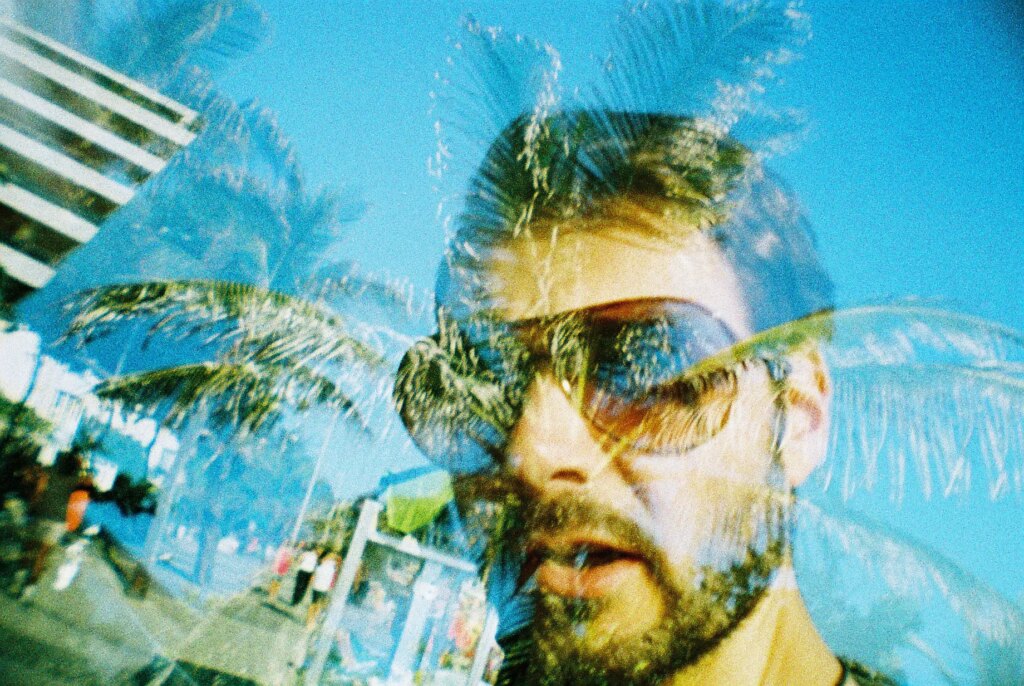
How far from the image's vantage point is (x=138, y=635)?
15.5ft

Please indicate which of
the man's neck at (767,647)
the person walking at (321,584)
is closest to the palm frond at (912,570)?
the man's neck at (767,647)

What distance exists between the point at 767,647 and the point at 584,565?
2.69ft

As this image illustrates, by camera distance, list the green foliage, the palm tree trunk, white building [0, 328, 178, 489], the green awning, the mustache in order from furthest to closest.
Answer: the green foliage, white building [0, 328, 178, 489], the palm tree trunk, the green awning, the mustache

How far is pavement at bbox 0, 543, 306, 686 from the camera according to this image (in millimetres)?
4211

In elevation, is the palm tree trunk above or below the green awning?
below

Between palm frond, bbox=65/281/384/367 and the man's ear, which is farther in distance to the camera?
palm frond, bbox=65/281/384/367

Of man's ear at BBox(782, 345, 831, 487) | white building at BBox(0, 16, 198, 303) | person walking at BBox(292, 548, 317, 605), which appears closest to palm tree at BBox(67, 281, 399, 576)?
white building at BBox(0, 16, 198, 303)

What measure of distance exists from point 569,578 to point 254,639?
3600 mm

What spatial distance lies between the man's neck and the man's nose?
0.87m

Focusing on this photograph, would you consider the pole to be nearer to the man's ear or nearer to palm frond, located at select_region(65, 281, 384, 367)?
palm frond, located at select_region(65, 281, 384, 367)

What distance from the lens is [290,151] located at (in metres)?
4.91

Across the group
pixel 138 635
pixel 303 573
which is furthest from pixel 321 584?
pixel 138 635

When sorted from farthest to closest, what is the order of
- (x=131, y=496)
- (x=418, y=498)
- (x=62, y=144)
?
(x=131, y=496), (x=62, y=144), (x=418, y=498)

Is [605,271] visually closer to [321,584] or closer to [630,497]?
[630,497]
